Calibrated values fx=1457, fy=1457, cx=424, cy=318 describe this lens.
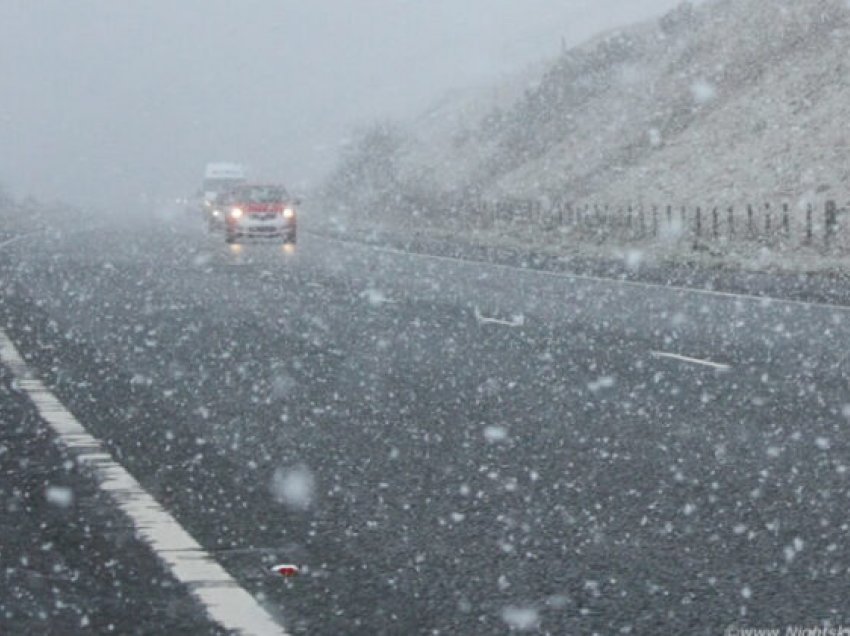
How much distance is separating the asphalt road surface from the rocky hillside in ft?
130

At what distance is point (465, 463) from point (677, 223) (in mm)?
38326

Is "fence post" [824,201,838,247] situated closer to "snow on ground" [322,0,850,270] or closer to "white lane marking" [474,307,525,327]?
"snow on ground" [322,0,850,270]

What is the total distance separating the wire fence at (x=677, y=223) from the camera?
102 ft

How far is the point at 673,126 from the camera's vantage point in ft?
263

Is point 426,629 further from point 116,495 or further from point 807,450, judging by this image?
point 807,450

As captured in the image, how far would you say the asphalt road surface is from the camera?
5.07 meters

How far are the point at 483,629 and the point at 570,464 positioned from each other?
9.43ft

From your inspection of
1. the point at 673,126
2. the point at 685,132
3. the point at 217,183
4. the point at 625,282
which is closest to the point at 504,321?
the point at 625,282

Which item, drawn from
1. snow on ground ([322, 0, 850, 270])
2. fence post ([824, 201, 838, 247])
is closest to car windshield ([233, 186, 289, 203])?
snow on ground ([322, 0, 850, 270])

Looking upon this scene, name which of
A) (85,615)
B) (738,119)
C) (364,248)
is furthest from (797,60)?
(85,615)

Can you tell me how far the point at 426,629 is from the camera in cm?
471

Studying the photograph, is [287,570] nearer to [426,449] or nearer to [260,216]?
[426,449]

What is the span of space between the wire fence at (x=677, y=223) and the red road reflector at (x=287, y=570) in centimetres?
2402

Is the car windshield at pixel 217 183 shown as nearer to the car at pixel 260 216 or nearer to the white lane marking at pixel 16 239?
the white lane marking at pixel 16 239
